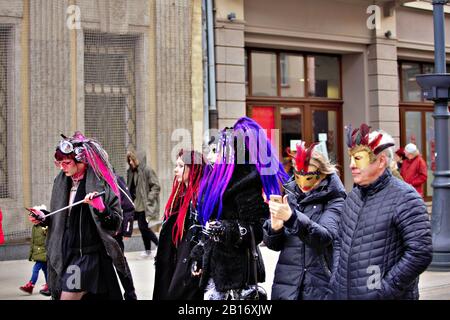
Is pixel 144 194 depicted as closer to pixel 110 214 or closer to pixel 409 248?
pixel 110 214

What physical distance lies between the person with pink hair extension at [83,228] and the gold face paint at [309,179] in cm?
163

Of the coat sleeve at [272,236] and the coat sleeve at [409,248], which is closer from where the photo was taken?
the coat sleeve at [409,248]

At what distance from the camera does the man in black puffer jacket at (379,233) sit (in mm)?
3777

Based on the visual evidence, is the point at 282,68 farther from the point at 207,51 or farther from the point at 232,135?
the point at 232,135

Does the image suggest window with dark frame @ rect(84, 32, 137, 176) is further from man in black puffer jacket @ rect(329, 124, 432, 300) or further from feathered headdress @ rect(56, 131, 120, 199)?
man in black puffer jacket @ rect(329, 124, 432, 300)

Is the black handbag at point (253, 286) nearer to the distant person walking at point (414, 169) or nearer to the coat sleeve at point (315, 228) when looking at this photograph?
the coat sleeve at point (315, 228)

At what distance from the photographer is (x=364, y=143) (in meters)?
4.18

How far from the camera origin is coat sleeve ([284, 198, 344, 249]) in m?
4.25

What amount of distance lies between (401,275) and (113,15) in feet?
34.3

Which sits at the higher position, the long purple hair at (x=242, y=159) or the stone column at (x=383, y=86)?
the stone column at (x=383, y=86)

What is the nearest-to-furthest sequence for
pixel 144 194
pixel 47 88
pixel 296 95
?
pixel 144 194 < pixel 47 88 < pixel 296 95

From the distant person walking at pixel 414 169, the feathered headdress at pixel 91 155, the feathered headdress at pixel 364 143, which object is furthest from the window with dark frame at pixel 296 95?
the feathered headdress at pixel 364 143

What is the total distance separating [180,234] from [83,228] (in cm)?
75

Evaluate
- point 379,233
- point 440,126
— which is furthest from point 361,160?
point 440,126
